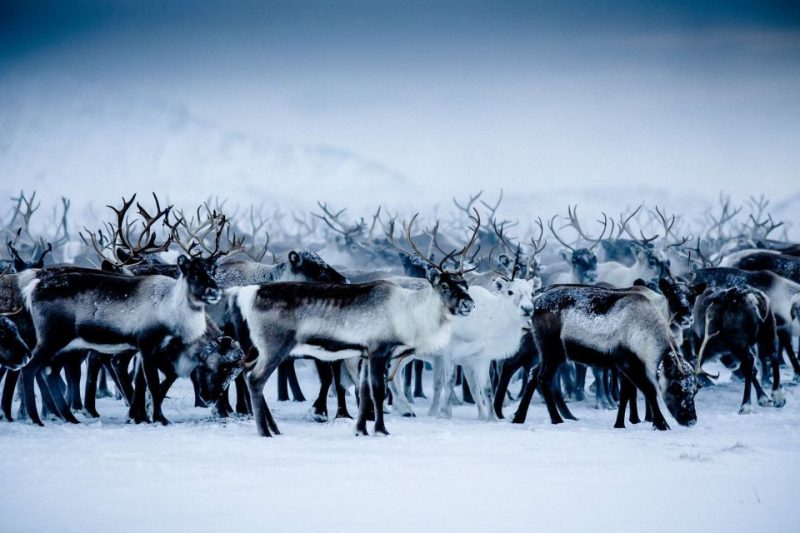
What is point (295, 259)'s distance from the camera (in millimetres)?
10555

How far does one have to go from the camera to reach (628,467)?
6.14 m

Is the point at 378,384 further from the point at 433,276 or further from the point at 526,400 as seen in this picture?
the point at 526,400

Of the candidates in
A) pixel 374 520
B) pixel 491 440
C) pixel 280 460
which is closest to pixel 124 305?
pixel 280 460

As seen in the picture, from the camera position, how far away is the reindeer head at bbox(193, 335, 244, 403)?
809 centimetres

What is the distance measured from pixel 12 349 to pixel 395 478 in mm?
3565

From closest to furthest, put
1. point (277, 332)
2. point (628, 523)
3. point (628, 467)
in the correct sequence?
point (628, 523) → point (628, 467) → point (277, 332)

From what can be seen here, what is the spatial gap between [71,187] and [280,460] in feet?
219

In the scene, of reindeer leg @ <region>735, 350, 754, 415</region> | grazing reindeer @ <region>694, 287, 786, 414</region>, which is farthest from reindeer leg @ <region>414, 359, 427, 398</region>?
reindeer leg @ <region>735, 350, 754, 415</region>

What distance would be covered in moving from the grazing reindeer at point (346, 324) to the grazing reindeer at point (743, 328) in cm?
328

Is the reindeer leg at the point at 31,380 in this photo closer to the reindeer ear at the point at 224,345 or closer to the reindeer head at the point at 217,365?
the reindeer head at the point at 217,365

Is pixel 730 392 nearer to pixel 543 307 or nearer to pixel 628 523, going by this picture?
pixel 543 307

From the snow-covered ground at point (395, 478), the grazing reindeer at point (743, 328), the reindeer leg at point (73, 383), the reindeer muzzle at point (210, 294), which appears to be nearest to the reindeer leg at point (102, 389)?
the reindeer leg at point (73, 383)

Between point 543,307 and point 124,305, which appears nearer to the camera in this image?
point 124,305

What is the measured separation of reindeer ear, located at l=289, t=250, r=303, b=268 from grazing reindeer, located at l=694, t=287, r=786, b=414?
4298 mm
